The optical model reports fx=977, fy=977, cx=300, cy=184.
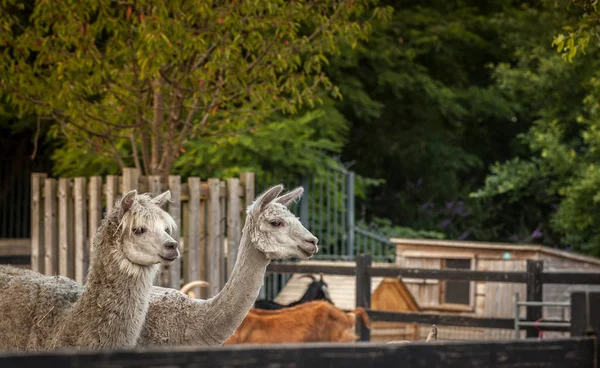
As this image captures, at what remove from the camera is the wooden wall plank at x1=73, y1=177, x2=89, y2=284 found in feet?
31.2

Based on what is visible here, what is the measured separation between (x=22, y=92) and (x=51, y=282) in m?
5.60

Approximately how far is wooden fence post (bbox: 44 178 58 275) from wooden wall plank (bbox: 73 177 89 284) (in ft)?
1.69

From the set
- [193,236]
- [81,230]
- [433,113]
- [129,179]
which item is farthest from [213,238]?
[433,113]

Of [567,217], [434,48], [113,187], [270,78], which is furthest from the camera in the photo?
[434,48]

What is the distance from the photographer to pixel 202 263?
9672 millimetres

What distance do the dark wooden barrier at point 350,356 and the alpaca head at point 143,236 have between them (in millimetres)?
2635

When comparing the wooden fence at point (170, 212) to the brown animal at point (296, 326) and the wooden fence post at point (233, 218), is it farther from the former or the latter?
the brown animal at point (296, 326)

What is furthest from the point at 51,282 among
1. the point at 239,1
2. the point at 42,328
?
the point at 239,1

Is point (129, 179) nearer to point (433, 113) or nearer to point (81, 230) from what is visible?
point (81, 230)

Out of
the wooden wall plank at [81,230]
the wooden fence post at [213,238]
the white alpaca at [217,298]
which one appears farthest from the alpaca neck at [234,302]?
the wooden wall plank at [81,230]

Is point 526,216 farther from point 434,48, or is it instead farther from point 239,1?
point 239,1

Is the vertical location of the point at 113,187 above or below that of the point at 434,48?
below

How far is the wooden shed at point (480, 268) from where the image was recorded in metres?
15.7

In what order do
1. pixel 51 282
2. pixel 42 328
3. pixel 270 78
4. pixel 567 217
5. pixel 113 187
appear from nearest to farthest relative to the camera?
pixel 42 328 < pixel 51 282 < pixel 113 187 < pixel 270 78 < pixel 567 217
